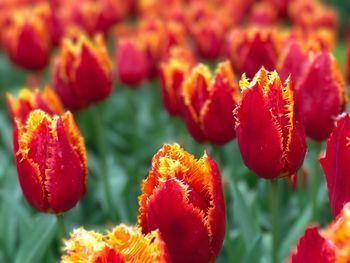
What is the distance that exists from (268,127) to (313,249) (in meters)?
0.40

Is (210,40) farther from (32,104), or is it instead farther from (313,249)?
(313,249)

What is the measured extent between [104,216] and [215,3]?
305 centimetres

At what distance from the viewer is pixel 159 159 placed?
1003 mm

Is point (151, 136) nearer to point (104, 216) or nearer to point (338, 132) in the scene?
point (104, 216)

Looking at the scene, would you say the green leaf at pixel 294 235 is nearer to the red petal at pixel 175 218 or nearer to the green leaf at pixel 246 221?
the green leaf at pixel 246 221

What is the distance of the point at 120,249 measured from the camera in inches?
32.4

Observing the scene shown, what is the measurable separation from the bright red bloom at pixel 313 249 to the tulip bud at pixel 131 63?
180cm

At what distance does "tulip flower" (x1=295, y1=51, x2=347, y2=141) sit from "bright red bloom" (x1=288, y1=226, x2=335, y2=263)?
729 mm

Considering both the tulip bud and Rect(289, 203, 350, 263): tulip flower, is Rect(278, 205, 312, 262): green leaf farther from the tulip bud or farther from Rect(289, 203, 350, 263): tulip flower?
Rect(289, 203, 350, 263): tulip flower

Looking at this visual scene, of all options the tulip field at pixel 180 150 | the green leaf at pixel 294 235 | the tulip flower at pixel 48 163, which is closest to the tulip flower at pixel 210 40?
the tulip field at pixel 180 150

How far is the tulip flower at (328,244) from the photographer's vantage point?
69 centimetres

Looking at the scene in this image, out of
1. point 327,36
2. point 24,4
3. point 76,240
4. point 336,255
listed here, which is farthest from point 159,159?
point 24,4

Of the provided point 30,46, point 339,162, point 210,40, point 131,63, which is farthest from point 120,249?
point 210,40

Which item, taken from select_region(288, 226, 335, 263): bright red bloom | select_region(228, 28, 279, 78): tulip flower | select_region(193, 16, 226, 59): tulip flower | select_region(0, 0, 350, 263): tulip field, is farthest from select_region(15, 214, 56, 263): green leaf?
select_region(193, 16, 226, 59): tulip flower
